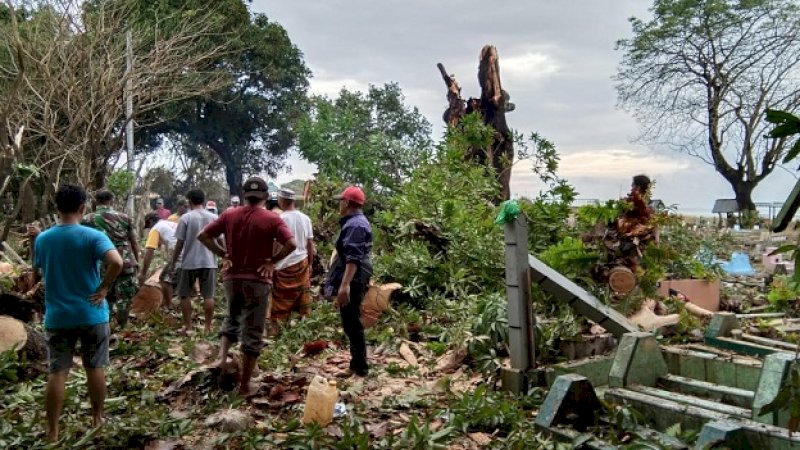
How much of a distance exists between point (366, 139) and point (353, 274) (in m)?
13.7

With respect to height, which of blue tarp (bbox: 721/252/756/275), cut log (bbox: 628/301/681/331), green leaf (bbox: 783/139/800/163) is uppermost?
green leaf (bbox: 783/139/800/163)

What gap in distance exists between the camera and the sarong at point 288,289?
7.99m

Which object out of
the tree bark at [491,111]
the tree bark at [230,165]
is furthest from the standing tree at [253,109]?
the tree bark at [491,111]

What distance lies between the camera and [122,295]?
24.2 feet

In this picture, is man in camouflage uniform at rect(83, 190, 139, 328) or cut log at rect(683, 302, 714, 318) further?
cut log at rect(683, 302, 714, 318)

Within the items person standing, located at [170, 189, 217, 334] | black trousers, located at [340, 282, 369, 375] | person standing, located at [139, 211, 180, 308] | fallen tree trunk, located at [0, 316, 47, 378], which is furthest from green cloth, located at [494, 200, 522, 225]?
person standing, located at [139, 211, 180, 308]

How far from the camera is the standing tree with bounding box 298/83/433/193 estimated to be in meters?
12.9

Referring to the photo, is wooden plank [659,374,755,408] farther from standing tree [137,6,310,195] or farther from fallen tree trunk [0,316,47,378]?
standing tree [137,6,310,195]

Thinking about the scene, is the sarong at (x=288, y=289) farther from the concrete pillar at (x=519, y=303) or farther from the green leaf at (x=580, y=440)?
the green leaf at (x=580, y=440)

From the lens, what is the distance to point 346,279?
559 cm

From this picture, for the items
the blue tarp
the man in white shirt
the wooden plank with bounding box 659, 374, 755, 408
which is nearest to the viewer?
the wooden plank with bounding box 659, 374, 755, 408

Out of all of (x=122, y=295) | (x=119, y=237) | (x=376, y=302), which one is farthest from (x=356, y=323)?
(x=122, y=295)

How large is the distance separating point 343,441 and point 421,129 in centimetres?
2427

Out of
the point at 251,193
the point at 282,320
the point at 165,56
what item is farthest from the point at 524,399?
the point at 165,56
